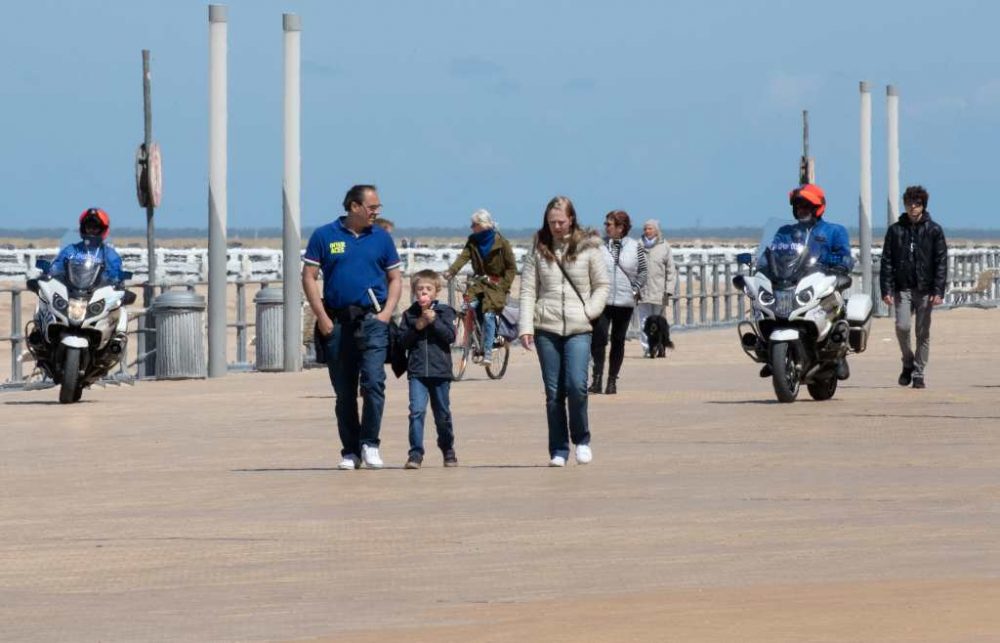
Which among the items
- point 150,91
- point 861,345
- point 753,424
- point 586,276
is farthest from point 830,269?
point 150,91

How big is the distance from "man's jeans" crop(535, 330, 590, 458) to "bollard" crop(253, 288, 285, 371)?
13.3 meters

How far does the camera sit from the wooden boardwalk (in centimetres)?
839

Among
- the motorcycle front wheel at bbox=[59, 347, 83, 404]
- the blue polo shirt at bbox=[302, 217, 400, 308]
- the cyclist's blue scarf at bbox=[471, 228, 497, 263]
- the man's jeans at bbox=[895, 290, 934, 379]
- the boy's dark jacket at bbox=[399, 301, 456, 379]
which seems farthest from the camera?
the cyclist's blue scarf at bbox=[471, 228, 497, 263]

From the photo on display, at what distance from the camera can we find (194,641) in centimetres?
804

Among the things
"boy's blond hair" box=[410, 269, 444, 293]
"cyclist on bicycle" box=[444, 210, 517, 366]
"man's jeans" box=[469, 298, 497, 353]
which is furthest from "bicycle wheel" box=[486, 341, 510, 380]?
"boy's blond hair" box=[410, 269, 444, 293]

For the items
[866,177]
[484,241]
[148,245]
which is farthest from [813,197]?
[866,177]

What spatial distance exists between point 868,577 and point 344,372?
19.1 ft

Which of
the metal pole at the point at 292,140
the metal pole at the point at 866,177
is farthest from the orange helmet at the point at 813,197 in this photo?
the metal pole at the point at 866,177

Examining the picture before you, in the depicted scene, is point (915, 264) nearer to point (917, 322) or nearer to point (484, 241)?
point (917, 322)

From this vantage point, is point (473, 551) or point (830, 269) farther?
point (830, 269)

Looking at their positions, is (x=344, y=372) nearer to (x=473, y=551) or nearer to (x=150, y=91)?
(x=473, y=551)

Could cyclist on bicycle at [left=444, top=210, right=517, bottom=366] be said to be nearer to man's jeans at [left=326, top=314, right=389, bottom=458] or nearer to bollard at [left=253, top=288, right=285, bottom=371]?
bollard at [left=253, top=288, right=285, bottom=371]

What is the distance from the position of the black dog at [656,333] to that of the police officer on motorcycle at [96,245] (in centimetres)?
952

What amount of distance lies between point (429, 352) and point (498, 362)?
33.0 ft
